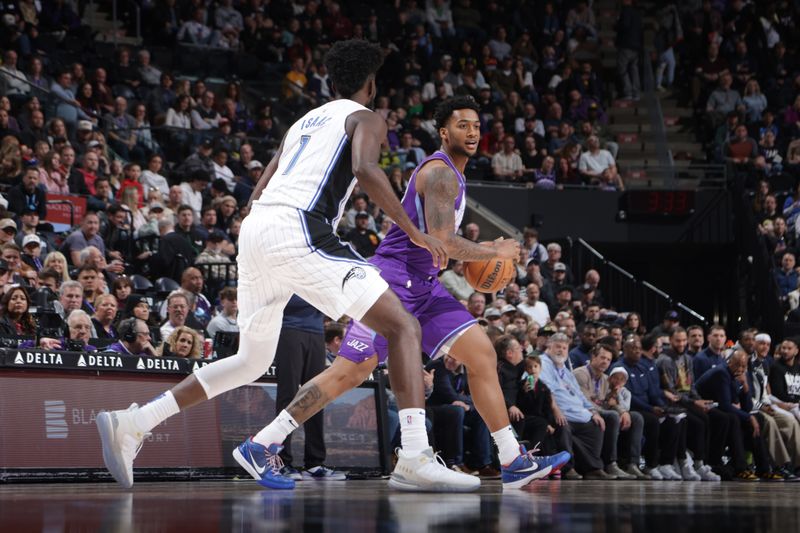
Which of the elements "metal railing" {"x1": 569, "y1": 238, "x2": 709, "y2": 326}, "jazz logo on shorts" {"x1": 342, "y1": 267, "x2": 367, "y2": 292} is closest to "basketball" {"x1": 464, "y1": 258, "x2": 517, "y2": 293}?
"jazz logo on shorts" {"x1": 342, "y1": 267, "x2": 367, "y2": 292}

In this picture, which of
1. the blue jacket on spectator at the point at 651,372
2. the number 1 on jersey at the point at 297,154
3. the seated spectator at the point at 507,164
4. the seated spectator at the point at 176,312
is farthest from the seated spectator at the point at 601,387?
the seated spectator at the point at 507,164

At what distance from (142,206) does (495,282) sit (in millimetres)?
8503

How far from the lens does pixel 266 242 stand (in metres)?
5.12

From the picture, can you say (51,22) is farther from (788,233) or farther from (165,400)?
(165,400)

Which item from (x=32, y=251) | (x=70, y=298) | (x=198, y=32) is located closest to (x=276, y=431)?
(x=70, y=298)

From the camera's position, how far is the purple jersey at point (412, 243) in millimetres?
5906

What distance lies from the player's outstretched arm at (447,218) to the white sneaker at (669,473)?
256 inches

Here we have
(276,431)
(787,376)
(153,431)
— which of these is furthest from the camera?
(787,376)

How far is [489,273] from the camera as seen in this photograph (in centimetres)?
586

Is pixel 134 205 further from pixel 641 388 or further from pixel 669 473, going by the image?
pixel 669 473

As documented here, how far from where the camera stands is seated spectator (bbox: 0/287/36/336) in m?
8.44

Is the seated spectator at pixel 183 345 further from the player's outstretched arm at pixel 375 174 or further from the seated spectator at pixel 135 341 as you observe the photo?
the player's outstretched arm at pixel 375 174

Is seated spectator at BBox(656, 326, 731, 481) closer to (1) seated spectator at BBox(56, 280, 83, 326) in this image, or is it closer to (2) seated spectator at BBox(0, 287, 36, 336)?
(1) seated spectator at BBox(56, 280, 83, 326)

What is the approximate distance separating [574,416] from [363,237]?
4.54m
